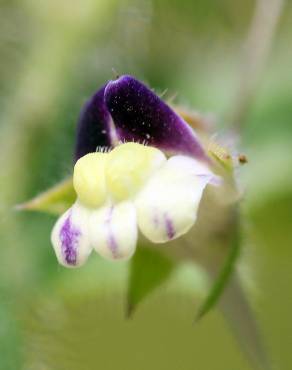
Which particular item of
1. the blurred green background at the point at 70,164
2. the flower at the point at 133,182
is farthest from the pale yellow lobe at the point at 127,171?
the blurred green background at the point at 70,164

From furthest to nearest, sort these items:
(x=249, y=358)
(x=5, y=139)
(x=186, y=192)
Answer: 1. (x=5, y=139)
2. (x=249, y=358)
3. (x=186, y=192)

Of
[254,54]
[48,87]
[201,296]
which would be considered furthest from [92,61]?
[201,296]

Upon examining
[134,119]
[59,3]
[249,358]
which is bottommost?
[249,358]

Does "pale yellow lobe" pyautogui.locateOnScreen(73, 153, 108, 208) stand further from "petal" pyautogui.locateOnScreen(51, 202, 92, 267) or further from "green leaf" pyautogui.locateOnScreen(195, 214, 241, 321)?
"green leaf" pyautogui.locateOnScreen(195, 214, 241, 321)

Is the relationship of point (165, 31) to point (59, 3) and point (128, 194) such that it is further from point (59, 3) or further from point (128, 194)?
point (128, 194)

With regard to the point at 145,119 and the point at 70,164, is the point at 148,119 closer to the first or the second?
the point at 145,119

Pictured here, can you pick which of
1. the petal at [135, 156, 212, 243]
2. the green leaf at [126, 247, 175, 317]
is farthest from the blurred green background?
the petal at [135, 156, 212, 243]
